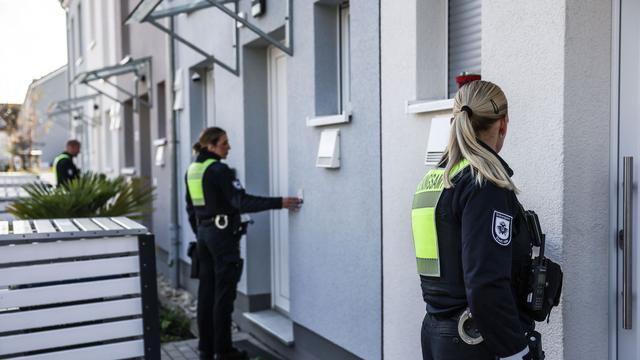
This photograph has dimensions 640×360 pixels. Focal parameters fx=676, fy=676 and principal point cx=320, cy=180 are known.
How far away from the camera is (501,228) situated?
2.30 m

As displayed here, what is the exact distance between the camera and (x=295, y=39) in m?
5.63

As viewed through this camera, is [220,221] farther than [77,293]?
Yes

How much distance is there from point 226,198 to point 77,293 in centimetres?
224

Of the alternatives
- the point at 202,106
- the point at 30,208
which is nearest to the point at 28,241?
the point at 30,208

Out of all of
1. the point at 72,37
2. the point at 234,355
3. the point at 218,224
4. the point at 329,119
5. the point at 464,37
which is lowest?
the point at 234,355

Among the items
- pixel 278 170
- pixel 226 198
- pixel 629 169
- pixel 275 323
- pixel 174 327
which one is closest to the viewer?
pixel 629 169

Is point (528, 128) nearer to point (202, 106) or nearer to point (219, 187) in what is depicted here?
point (219, 187)


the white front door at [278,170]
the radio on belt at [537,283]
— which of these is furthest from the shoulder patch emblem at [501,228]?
the white front door at [278,170]

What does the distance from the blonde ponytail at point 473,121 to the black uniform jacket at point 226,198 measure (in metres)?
3.28

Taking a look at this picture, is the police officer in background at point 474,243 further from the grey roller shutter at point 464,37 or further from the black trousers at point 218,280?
the black trousers at point 218,280

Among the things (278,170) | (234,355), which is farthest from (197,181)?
(234,355)

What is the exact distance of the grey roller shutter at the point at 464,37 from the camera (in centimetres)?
385

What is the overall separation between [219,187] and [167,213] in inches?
205

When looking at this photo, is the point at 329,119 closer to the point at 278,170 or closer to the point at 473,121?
the point at 278,170
